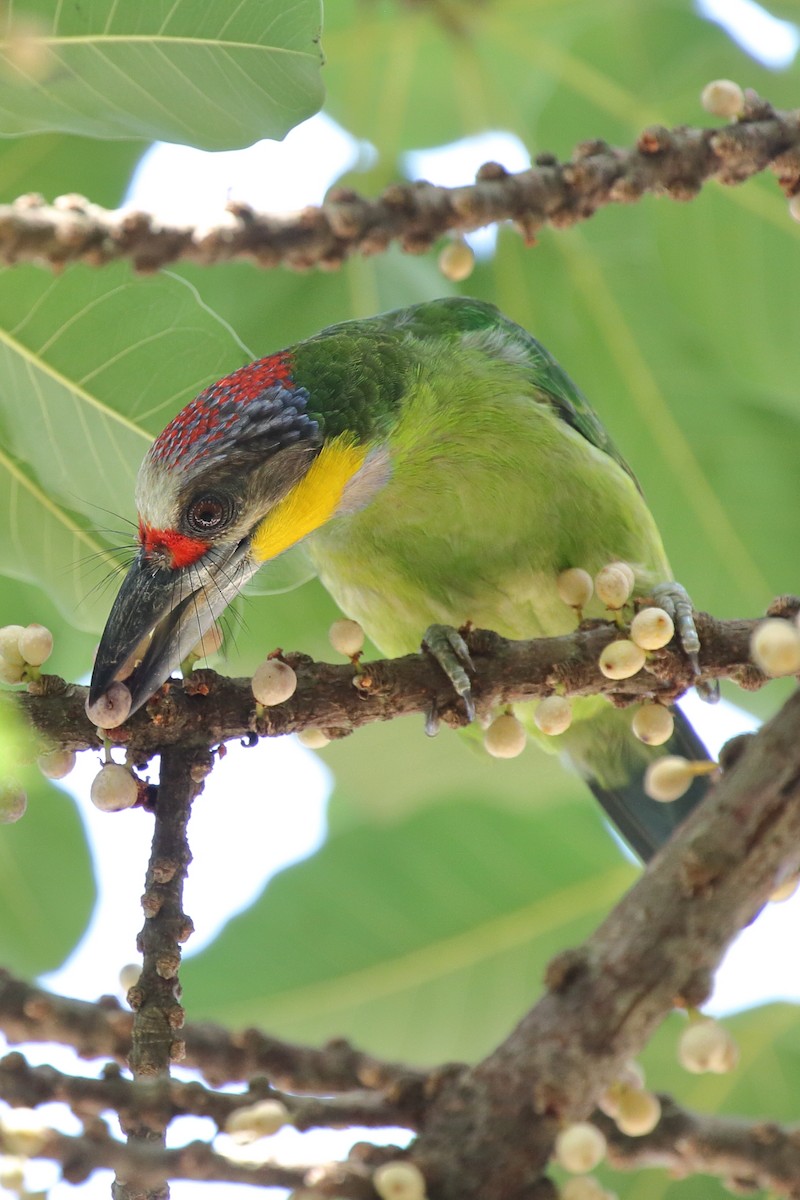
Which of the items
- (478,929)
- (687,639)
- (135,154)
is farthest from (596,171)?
(478,929)

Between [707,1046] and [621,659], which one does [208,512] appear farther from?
[707,1046]

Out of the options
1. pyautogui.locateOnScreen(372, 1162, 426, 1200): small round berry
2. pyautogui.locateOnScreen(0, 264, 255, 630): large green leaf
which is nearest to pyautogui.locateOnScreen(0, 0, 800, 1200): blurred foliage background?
pyautogui.locateOnScreen(0, 264, 255, 630): large green leaf

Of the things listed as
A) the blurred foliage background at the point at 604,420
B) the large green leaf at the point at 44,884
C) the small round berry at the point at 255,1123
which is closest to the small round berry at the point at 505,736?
the blurred foliage background at the point at 604,420

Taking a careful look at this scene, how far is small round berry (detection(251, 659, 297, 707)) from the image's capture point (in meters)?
1.77

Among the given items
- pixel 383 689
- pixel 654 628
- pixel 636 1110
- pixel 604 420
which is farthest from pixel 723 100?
pixel 636 1110

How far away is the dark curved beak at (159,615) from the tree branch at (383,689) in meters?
0.05

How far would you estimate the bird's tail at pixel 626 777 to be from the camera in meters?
3.42

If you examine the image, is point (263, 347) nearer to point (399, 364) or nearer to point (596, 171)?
point (399, 364)

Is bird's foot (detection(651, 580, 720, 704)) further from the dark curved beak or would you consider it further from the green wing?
the dark curved beak

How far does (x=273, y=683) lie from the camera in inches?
70.1

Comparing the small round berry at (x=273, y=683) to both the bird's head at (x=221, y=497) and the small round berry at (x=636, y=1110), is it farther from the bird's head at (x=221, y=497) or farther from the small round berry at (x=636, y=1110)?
the small round berry at (x=636, y=1110)

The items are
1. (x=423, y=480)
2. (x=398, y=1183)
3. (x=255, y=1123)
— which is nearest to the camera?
(x=398, y=1183)

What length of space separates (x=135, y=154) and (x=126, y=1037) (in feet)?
7.03

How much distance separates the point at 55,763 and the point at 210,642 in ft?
2.09
